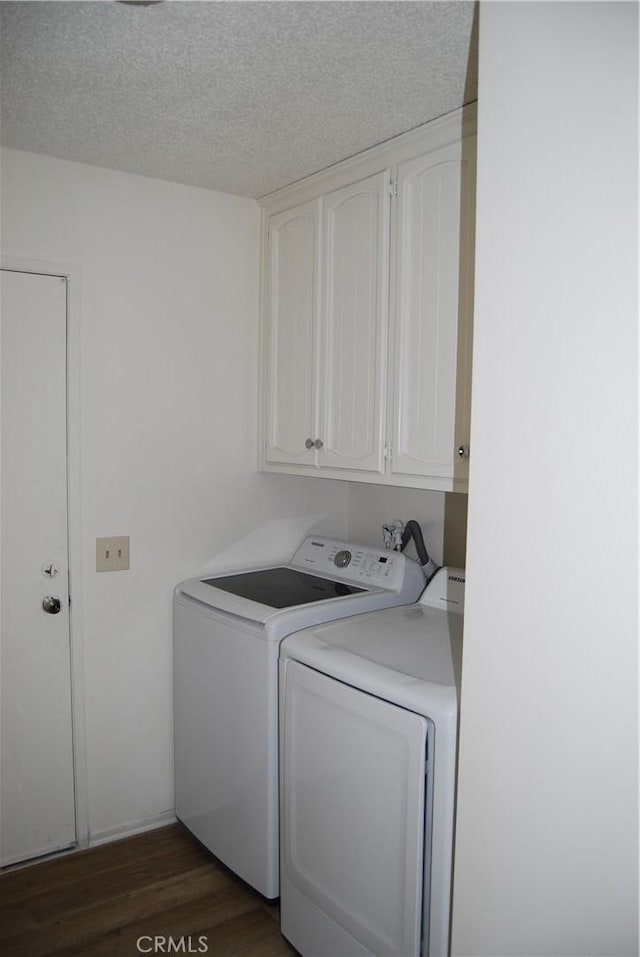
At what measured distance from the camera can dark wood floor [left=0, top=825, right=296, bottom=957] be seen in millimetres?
2008

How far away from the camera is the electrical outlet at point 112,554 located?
2.44 meters

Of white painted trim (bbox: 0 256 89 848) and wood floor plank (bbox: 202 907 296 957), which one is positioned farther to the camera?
white painted trim (bbox: 0 256 89 848)

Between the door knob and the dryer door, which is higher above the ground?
the door knob

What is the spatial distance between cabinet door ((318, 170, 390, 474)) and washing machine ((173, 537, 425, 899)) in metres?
Answer: 0.44

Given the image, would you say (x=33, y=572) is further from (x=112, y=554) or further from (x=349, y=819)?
(x=349, y=819)

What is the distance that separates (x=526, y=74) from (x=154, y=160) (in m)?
1.41

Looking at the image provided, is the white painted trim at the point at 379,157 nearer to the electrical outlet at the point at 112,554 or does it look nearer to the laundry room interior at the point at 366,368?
the laundry room interior at the point at 366,368

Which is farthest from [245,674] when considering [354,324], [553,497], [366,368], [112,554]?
[553,497]

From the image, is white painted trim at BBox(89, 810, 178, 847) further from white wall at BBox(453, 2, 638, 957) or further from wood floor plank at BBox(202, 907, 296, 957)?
white wall at BBox(453, 2, 638, 957)

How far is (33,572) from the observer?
232 centimetres

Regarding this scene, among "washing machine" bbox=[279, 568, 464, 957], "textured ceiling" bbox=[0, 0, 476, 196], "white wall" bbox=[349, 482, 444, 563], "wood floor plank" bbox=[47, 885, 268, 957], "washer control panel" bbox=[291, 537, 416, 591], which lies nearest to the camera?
"textured ceiling" bbox=[0, 0, 476, 196]

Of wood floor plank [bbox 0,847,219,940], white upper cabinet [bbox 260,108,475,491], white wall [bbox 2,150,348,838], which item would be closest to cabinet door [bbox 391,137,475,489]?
white upper cabinet [bbox 260,108,475,491]

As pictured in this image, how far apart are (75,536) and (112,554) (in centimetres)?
15

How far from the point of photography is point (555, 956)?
4.03 ft
